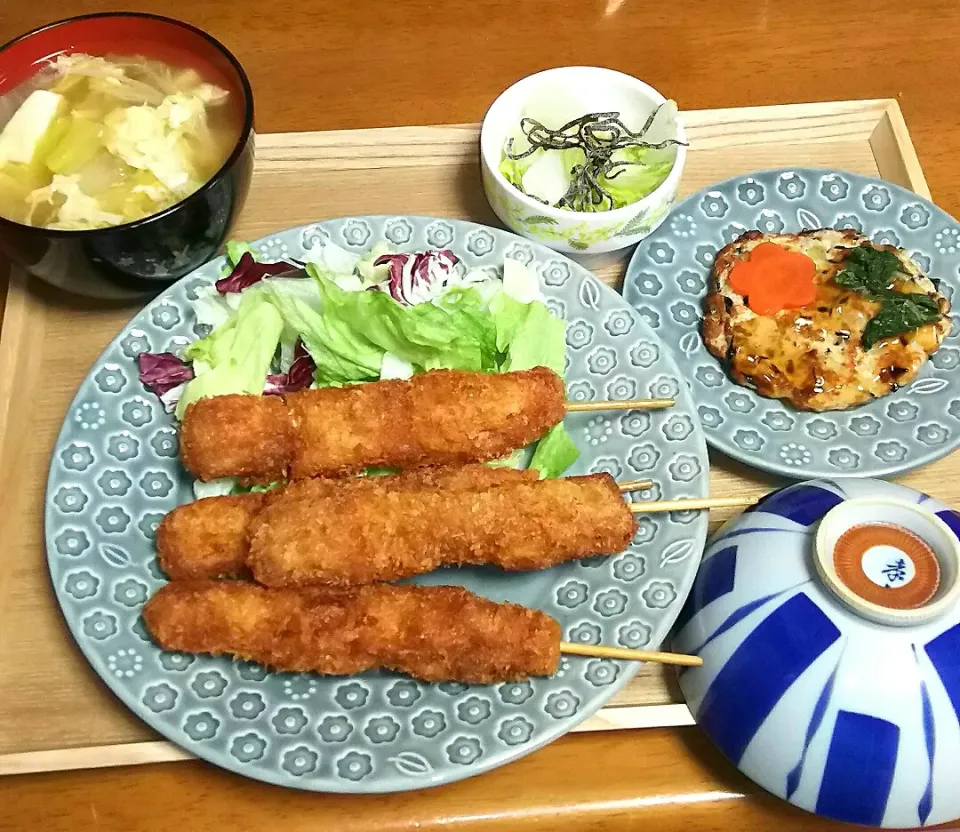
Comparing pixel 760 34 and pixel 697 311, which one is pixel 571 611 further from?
pixel 760 34

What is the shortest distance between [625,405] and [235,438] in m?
0.84

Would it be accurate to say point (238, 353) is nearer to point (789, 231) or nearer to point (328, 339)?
point (328, 339)

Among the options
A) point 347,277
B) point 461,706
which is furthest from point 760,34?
point 461,706

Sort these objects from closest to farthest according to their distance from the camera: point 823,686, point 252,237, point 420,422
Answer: point 823,686, point 420,422, point 252,237

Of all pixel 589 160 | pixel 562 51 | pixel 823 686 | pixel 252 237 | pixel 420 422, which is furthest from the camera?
pixel 562 51

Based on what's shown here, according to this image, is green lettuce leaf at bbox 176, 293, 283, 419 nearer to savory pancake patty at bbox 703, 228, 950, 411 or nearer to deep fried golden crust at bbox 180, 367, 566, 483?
deep fried golden crust at bbox 180, 367, 566, 483

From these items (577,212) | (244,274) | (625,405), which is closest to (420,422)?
(625,405)

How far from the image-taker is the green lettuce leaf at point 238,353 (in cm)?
189

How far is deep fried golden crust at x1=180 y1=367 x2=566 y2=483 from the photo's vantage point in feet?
5.90

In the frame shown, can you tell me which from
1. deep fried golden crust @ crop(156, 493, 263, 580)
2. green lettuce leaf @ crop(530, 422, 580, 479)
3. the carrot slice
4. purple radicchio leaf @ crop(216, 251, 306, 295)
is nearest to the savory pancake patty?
the carrot slice

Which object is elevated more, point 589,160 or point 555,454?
point 589,160

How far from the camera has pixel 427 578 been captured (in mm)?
1850

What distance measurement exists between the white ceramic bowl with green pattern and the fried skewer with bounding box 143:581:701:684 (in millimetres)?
935

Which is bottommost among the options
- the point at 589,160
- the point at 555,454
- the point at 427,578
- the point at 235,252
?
the point at 427,578
